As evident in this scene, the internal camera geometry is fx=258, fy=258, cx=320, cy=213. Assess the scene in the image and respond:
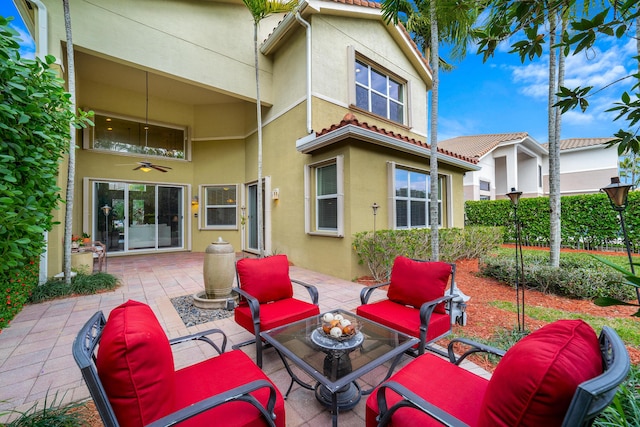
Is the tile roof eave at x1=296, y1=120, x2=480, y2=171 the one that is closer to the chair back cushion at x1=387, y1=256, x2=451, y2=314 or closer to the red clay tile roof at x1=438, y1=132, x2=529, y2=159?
the chair back cushion at x1=387, y1=256, x2=451, y2=314

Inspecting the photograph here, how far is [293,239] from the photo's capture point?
7.08 meters

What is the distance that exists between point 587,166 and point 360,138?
1975 cm

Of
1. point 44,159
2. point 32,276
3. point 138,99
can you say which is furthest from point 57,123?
point 138,99

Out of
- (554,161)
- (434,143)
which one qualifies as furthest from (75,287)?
(554,161)

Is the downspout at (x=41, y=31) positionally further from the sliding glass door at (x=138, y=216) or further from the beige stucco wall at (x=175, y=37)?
the sliding glass door at (x=138, y=216)

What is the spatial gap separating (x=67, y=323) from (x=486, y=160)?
18706 millimetres

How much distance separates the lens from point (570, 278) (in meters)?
4.59

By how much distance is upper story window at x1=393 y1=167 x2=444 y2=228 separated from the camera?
659 cm

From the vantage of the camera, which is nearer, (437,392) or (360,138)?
(437,392)

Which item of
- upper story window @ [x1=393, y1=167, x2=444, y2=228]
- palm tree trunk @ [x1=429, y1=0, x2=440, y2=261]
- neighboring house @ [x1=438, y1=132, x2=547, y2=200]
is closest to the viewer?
palm tree trunk @ [x1=429, y1=0, x2=440, y2=261]

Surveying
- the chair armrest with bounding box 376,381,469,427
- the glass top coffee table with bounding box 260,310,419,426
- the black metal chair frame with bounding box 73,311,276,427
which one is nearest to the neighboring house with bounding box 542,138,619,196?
the glass top coffee table with bounding box 260,310,419,426

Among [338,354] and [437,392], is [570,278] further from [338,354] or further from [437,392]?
[338,354]

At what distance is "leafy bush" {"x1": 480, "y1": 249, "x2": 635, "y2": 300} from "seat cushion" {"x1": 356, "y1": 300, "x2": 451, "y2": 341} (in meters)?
2.38

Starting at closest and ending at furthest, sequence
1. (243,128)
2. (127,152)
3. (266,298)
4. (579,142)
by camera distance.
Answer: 1. (266,298)
2. (127,152)
3. (243,128)
4. (579,142)
